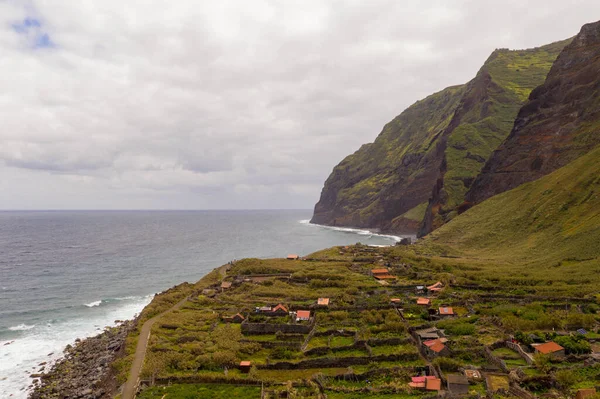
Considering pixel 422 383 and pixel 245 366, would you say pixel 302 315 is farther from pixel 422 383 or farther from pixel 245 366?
pixel 422 383

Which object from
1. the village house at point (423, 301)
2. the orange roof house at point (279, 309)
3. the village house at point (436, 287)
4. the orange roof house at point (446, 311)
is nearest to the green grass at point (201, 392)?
the orange roof house at point (279, 309)

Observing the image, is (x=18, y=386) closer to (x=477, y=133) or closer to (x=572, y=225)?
(x=572, y=225)

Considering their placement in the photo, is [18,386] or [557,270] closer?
[18,386]

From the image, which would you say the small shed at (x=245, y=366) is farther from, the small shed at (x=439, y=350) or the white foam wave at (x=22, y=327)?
the white foam wave at (x=22, y=327)

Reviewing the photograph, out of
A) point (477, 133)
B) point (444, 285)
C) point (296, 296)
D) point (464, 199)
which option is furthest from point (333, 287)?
point (477, 133)

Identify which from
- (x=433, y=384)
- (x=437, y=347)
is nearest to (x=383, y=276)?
(x=437, y=347)

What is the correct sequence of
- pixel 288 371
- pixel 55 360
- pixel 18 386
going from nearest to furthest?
pixel 288 371, pixel 18 386, pixel 55 360

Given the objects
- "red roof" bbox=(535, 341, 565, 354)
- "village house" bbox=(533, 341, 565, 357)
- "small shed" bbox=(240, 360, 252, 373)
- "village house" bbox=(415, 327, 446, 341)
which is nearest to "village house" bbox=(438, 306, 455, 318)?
"village house" bbox=(415, 327, 446, 341)
